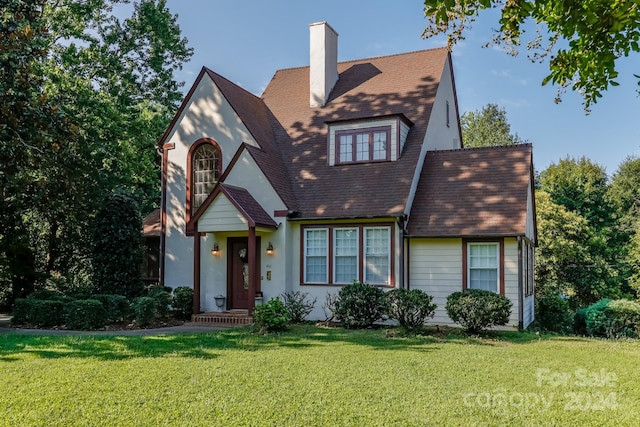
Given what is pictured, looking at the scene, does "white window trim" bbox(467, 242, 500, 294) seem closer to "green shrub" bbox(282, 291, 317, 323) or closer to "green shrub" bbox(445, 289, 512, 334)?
"green shrub" bbox(445, 289, 512, 334)

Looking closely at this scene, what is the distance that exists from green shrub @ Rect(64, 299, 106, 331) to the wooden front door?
417 centimetres

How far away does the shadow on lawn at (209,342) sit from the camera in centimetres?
1058

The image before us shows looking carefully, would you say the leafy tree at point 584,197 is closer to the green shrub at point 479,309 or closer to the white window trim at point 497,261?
the white window trim at point 497,261

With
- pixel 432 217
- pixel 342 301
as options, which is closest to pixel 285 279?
pixel 342 301

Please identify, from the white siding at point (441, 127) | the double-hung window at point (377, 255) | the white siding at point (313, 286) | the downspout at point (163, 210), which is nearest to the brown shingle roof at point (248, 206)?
the white siding at point (313, 286)

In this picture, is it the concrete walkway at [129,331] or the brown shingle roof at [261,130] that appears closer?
the concrete walkway at [129,331]

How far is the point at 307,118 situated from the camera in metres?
20.3

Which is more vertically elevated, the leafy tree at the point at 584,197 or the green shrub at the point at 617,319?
the leafy tree at the point at 584,197

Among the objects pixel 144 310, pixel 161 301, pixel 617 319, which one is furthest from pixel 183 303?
pixel 617 319

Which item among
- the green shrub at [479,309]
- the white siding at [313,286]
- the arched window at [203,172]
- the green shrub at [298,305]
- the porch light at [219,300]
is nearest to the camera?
the green shrub at [479,309]

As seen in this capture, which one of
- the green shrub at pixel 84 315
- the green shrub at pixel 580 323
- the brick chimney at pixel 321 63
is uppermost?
the brick chimney at pixel 321 63

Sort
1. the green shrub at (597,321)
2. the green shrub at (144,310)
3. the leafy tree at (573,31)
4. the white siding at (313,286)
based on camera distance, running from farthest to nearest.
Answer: the white siding at (313,286), the green shrub at (597,321), the green shrub at (144,310), the leafy tree at (573,31)

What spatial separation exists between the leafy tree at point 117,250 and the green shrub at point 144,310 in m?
2.25

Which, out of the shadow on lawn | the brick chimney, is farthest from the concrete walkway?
the brick chimney
